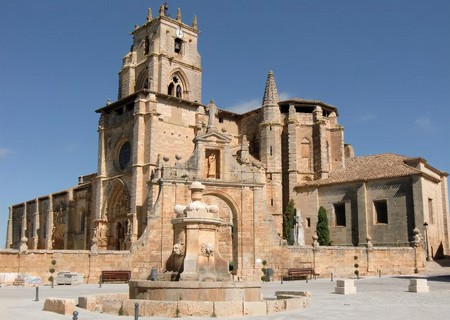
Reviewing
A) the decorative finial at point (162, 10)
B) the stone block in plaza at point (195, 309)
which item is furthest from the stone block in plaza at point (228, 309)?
the decorative finial at point (162, 10)

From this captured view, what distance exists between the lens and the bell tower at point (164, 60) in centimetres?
5125

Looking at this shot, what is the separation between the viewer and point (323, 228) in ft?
141

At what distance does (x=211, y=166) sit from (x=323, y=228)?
14412mm

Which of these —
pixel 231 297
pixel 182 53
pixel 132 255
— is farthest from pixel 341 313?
pixel 182 53

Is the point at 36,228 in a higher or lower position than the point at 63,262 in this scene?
higher

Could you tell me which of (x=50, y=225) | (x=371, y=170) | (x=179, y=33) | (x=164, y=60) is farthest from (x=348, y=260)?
(x=50, y=225)

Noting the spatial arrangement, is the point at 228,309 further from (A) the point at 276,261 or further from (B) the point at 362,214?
(B) the point at 362,214

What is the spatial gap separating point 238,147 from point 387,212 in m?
15.9

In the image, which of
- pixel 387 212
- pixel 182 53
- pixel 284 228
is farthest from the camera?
pixel 182 53

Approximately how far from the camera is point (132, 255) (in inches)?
1170

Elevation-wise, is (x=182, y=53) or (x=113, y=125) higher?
(x=182, y=53)

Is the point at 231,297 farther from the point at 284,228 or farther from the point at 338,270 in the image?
the point at 284,228

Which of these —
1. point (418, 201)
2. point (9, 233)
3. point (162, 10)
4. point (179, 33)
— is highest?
point (162, 10)

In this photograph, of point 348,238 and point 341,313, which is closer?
point 341,313
